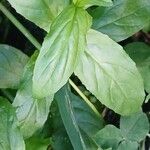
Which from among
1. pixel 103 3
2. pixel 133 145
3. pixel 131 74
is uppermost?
pixel 103 3

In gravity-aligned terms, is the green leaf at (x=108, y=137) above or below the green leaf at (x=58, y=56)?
below

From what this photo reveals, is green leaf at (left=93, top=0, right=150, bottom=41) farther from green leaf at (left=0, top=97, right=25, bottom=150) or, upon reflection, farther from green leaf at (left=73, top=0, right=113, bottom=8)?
green leaf at (left=0, top=97, right=25, bottom=150)

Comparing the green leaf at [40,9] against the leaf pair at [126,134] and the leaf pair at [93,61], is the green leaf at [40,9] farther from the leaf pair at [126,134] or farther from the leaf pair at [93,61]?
the leaf pair at [126,134]

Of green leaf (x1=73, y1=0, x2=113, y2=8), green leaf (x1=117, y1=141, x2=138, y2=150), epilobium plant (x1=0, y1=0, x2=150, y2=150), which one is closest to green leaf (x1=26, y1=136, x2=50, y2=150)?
epilobium plant (x1=0, y1=0, x2=150, y2=150)

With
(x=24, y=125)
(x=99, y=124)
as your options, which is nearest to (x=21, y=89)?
(x=24, y=125)

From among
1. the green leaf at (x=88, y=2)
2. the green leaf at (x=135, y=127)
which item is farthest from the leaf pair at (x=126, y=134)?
the green leaf at (x=88, y=2)

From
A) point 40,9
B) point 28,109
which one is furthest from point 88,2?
point 28,109

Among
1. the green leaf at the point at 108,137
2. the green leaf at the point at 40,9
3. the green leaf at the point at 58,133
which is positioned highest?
the green leaf at the point at 40,9

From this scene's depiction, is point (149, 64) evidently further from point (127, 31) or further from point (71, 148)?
point (71, 148)
